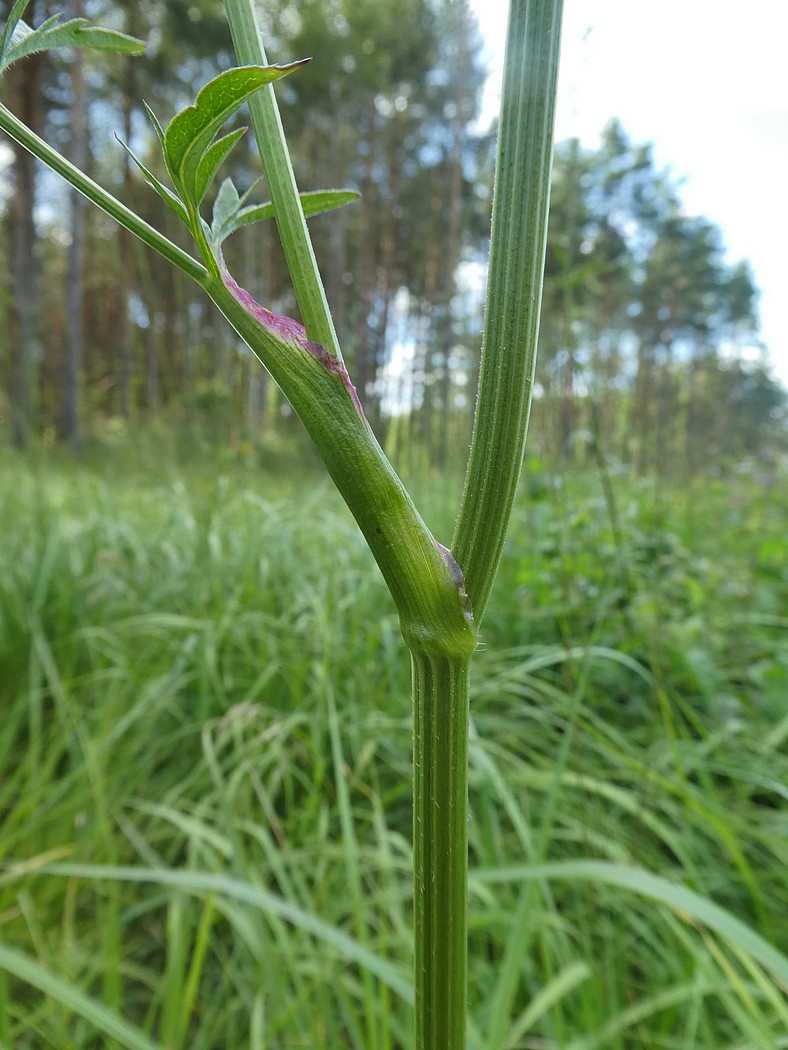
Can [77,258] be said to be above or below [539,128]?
above

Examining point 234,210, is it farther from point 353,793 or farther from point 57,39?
point 353,793

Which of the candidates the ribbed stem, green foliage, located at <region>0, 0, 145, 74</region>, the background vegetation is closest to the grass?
the background vegetation

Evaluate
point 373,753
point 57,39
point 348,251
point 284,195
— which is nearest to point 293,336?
point 284,195

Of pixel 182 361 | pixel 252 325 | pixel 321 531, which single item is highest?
pixel 182 361

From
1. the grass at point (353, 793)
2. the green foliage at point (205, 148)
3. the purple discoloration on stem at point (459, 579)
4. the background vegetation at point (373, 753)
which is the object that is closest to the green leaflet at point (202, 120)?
the green foliage at point (205, 148)

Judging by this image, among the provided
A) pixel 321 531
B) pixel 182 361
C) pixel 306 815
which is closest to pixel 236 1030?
pixel 306 815

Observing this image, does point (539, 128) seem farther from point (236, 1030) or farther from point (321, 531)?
point (321, 531)

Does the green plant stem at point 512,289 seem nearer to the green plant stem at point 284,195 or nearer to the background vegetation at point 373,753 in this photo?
the green plant stem at point 284,195

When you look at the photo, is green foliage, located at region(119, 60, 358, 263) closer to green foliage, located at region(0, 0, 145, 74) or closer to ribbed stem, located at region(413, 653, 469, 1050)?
green foliage, located at region(0, 0, 145, 74)

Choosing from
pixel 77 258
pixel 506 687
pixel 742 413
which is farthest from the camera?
pixel 742 413
